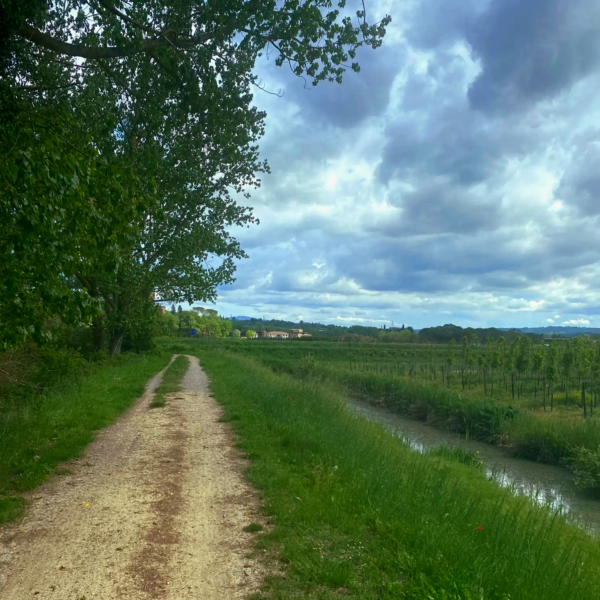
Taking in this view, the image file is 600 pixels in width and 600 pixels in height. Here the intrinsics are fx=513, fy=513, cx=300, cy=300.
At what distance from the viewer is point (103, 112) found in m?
8.45

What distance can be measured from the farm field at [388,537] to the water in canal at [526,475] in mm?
2862

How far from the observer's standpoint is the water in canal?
1150 centimetres

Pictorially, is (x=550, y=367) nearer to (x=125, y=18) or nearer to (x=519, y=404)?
(x=519, y=404)

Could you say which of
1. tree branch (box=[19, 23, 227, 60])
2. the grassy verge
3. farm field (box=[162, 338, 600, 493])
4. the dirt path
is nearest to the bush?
farm field (box=[162, 338, 600, 493])

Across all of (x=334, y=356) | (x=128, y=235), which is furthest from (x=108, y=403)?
(x=334, y=356)

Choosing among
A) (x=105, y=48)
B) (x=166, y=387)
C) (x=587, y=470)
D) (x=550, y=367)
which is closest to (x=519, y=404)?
(x=550, y=367)

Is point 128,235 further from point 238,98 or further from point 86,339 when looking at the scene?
point 86,339

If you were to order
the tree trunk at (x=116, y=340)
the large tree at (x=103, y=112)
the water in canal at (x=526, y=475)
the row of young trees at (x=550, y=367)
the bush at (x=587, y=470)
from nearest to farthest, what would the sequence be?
the large tree at (x=103, y=112) < the water in canal at (x=526, y=475) < the bush at (x=587, y=470) < the tree trunk at (x=116, y=340) < the row of young trees at (x=550, y=367)

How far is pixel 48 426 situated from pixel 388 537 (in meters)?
7.03

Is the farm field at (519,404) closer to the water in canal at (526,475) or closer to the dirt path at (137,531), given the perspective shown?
the water in canal at (526,475)

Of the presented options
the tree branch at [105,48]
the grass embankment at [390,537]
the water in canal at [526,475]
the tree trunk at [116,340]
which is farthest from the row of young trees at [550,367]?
the tree branch at [105,48]

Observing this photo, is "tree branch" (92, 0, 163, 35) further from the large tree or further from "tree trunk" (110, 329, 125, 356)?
"tree trunk" (110, 329, 125, 356)

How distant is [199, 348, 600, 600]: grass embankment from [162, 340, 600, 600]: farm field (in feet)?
0.04

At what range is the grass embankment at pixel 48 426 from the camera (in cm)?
682
